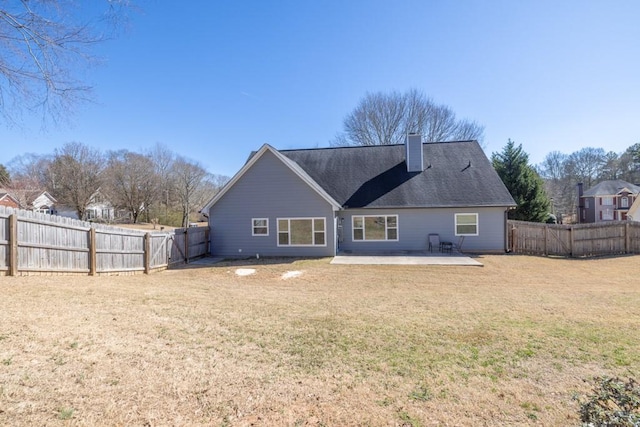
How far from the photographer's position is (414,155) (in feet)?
62.5

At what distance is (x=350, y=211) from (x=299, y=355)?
44.6 ft

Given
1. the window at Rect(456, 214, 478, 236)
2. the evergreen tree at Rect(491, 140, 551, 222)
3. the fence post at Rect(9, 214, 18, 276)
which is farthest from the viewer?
the evergreen tree at Rect(491, 140, 551, 222)

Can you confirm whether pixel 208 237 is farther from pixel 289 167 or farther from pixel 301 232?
pixel 289 167

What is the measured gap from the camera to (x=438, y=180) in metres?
18.1

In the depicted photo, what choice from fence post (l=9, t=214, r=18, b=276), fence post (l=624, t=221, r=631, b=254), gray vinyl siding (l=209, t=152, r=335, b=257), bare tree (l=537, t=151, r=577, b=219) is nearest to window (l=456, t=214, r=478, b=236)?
gray vinyl siding (l=209, t=152, r=335, b=257)

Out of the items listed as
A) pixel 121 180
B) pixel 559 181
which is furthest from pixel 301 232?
pixel 559 181

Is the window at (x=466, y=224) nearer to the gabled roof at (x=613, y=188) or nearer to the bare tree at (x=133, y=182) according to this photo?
the gabled roof at (x=613, y=188)

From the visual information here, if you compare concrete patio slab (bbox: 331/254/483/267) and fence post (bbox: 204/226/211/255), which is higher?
fence post (bbox: 204/226/211/255)

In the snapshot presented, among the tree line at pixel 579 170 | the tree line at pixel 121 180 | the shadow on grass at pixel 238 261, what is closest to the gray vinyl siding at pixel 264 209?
the shadow on grass at pixel 238 261

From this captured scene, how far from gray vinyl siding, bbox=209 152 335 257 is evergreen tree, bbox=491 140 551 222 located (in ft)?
56.9

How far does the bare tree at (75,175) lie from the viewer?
31703 millimetres

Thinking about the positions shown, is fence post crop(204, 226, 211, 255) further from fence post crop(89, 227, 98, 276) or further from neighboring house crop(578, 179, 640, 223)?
neighboring house crop(578, 179, 640, 223)

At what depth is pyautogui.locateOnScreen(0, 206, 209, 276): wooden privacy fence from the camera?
7703mm

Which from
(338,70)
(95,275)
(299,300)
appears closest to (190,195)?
(338,70)
